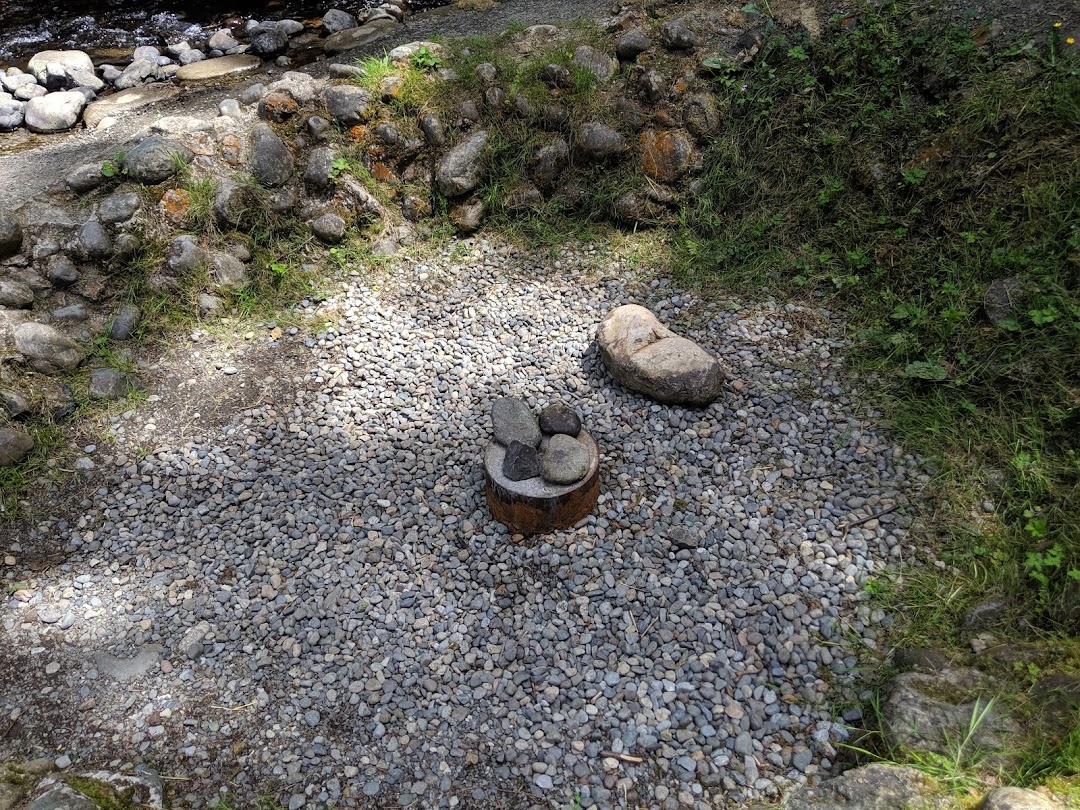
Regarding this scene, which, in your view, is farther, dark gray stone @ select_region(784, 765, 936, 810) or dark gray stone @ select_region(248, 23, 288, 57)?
dark gray stone @ select_region(248, 23, 288, 57)

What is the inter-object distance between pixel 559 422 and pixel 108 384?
108 inches

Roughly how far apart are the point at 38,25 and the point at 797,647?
8917 millimetres

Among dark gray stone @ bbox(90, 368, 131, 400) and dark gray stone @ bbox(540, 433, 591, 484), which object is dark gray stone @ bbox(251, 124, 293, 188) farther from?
dark gray stone @ bbox(540, 433, 591, 484)

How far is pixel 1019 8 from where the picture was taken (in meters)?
4.39

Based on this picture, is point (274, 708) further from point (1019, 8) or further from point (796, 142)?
point (1019, 8)

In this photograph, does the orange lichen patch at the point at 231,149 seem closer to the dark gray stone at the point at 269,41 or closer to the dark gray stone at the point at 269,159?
the dark gray stone at the point at 269,159

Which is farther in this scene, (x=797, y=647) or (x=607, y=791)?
(x=797, y=647)

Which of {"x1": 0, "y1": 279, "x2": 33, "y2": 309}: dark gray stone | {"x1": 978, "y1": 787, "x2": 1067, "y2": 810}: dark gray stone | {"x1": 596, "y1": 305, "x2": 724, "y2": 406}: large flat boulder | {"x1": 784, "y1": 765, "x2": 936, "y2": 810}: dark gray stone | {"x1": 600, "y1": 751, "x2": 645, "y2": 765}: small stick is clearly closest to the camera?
{"x1": 978, "y1": 787, "x2": 1067, "y2": 810}: dark gray stone

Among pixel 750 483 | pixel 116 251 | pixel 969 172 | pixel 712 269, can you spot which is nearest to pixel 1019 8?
pixel 969 172

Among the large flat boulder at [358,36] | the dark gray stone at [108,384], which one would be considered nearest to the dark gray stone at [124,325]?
the dark gray stone at [108,384]

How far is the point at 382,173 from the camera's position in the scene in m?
5.13

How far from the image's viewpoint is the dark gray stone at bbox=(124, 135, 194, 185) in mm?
4633

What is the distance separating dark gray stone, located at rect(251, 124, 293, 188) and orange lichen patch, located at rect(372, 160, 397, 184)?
0.60 m

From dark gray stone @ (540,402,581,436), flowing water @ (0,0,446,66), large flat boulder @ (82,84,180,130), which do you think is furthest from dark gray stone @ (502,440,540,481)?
flowing water @ (0,0,446,66)
